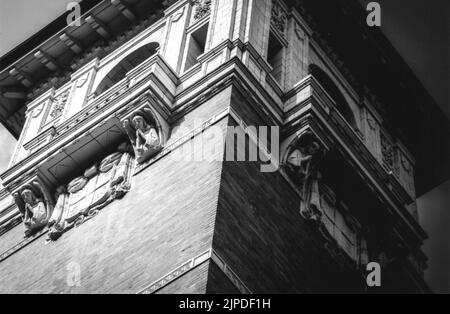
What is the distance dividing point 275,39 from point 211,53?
11.4ft

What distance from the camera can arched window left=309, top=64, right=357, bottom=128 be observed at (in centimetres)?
3641

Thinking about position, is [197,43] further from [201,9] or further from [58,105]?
[58,105]

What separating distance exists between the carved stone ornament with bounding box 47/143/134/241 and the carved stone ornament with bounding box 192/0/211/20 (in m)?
5.12

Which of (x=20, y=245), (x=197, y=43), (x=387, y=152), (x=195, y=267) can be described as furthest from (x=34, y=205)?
(x=387, y=152)

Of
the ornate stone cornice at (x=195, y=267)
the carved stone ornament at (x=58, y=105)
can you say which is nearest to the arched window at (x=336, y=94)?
the carved stone ornament at (x=58, y=105)

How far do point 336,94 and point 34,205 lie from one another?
31.9 ft

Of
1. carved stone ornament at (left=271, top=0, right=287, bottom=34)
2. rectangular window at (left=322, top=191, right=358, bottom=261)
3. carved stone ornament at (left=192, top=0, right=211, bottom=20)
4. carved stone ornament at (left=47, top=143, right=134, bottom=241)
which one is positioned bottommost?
rectangular window at (left=322, top=191, right=358, bottom=261)

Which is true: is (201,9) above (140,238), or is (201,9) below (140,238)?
above

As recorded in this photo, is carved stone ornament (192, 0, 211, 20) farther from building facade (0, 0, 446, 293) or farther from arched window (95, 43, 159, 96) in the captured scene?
arched window (95, 43, 159, 96)

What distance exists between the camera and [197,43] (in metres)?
34.3

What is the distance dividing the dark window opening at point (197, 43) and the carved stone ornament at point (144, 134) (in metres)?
3.17

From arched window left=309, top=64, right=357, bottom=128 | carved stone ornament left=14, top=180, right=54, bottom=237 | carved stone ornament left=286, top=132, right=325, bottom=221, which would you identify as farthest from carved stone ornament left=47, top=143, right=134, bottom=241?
arched window left=309, top=64, right=357, bottom=128
